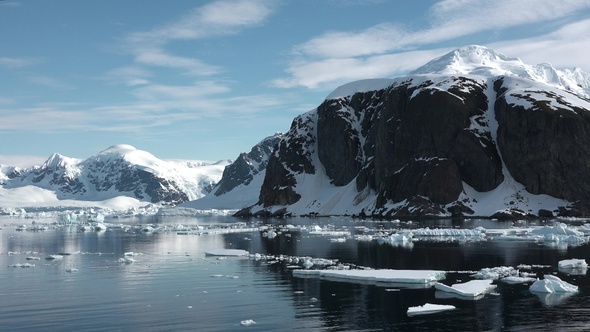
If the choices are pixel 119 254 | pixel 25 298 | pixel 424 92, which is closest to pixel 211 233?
pixel 119 254

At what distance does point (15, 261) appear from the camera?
63.2m

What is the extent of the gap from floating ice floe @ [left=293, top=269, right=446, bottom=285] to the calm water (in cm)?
142

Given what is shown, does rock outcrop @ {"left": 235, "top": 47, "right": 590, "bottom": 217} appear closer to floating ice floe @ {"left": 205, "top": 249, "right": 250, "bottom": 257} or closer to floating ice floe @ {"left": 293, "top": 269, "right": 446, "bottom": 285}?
floating ice floe @ {"left": 205, "top": 249, "right": 250, "bottom": 257}

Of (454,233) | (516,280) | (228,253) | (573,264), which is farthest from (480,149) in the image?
(516,280)

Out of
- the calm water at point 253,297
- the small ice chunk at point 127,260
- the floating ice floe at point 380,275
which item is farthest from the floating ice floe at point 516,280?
the small ice chunk at point 127,260

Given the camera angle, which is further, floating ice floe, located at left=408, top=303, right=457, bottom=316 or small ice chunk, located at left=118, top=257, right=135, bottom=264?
small ice chunk, located at left=118, top=257, right=135, bottom=264

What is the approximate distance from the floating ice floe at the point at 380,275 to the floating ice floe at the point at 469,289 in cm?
248

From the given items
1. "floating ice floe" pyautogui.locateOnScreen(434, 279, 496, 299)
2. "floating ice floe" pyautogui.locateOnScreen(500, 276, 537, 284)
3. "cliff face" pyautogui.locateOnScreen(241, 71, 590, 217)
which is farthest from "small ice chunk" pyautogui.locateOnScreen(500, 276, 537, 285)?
"cliff face" pyautogui.locateOnScreen(241, 71, 590, 217)

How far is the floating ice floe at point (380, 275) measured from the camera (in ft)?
145

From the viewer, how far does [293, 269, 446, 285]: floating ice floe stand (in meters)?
44.2

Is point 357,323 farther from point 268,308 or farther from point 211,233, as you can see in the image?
point 211,233

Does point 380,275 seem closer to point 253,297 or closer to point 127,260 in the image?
point 253,297

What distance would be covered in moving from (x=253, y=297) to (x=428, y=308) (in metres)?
11.5

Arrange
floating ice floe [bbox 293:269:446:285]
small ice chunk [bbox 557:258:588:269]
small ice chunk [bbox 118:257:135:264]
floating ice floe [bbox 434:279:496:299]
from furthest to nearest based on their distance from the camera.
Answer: small ice chunk [bbox 118:257:135:264] → small ice chunk [bbox 557:258:588:269] → floating ice floe [bbox 293:269:446:285] → floating ice floe [bbox 434:279:496:299]
